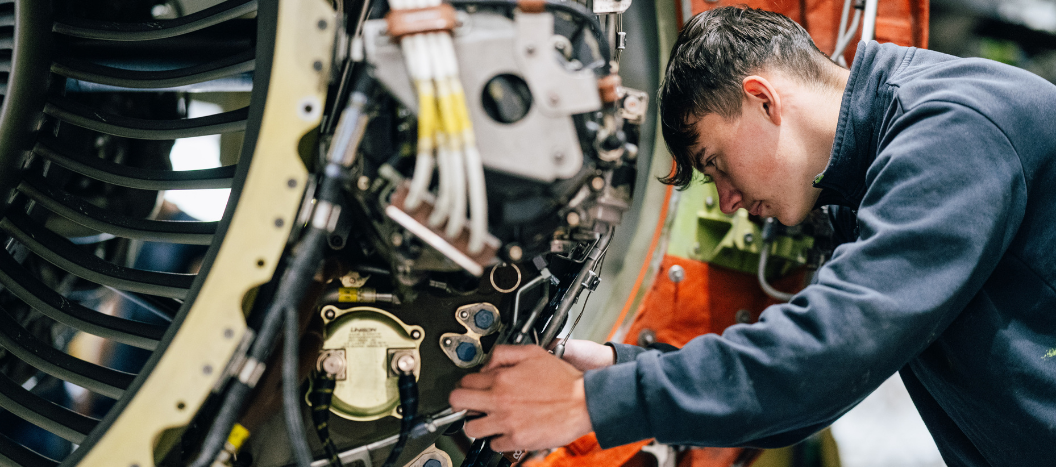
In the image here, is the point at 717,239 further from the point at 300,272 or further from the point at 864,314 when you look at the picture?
the point at 300,272

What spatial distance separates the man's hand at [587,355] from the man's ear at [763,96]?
476mm

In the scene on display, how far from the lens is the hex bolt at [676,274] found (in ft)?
4.84

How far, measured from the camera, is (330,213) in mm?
799

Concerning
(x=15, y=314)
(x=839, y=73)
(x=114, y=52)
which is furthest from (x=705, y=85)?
(x=15, y=314)

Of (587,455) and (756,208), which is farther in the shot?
(587,455)

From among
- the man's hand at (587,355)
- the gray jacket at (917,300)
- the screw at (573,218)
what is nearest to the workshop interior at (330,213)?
the screw at (573,218)

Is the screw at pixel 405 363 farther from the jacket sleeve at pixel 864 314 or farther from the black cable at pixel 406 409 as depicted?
the jacket sleeve at pixel 864 314

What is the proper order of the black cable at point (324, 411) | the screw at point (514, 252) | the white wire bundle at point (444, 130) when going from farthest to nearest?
the black cable at point (324, 411) → the screw at point (514, 252) → the white wire bundle at point (444, 130)

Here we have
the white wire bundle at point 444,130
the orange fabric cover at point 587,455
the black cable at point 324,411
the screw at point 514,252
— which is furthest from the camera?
the orange fabric cover at point 587,455

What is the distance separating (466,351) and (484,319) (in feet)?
0.18

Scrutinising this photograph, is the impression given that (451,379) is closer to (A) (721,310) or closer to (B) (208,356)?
(B) (208,356)

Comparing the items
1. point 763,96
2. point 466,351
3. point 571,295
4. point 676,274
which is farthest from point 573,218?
point 676,274

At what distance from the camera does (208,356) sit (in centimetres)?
81

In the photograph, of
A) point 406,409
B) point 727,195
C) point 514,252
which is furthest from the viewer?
point 727,195
